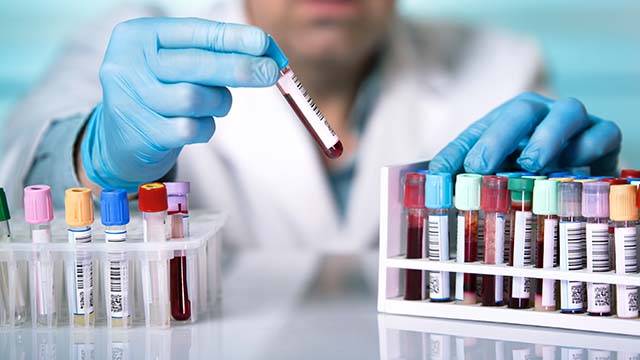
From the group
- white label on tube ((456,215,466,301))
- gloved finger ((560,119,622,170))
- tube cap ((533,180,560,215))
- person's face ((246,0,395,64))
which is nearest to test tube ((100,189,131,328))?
white label on tube ((456,215,466,301))

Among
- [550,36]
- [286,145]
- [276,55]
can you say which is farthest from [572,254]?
[550,36]

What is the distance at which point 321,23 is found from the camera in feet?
9.06

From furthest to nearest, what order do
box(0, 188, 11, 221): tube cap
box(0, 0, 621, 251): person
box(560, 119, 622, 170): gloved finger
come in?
box(0, 0, 621, 251): person → box(560, 119, 622, 170): gloved finger → box(0, 188, 11, 221): tube cap

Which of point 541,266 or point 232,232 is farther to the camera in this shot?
point 232,232

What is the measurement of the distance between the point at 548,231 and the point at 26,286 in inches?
34.4

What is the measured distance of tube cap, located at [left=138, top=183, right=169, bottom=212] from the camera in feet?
5.22

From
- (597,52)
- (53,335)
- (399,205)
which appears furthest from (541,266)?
(597,52)

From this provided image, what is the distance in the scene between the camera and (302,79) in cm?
288

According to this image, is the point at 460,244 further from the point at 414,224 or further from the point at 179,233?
the point at 179,233

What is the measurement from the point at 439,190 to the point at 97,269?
0.58 m

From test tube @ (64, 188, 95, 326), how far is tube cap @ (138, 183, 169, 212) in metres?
0.09

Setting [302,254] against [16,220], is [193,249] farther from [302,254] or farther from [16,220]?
[302,254]

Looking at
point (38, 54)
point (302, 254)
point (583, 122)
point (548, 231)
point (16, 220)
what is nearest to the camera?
point (548, 231)

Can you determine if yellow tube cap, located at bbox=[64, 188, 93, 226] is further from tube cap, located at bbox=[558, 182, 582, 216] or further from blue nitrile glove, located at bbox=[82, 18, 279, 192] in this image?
tube cap, located at bbox=[558, 182, 582, 216]
